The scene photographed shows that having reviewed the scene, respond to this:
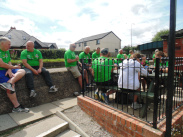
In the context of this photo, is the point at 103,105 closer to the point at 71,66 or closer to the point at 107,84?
the point at 107,84

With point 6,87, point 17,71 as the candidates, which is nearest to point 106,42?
point 17,71

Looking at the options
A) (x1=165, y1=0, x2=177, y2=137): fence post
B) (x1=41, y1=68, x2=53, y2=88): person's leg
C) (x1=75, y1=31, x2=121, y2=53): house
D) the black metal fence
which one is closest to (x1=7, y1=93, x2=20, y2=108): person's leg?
(x1=41, y1=68, x2=53, y2=88): person's leg

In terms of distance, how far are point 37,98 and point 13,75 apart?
33.7 inches

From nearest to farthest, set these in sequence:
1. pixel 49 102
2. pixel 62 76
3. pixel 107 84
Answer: pixel 107 84 < pixel 49 102 < pixel 62 76

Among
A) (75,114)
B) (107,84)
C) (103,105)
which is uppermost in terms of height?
(107,84)

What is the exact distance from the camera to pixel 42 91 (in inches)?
141

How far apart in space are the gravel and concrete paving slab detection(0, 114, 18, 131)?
3.64 feet

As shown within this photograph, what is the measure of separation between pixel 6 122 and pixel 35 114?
0.56m

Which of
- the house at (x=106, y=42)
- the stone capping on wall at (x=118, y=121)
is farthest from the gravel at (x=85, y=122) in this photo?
the house at (x=106, y=42)

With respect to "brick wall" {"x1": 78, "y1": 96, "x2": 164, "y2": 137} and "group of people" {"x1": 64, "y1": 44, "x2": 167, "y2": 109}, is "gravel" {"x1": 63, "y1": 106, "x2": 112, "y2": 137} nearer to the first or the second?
"brick wall" {"x1": 78, "y1": 96, "x2": 164, "y2": 137}

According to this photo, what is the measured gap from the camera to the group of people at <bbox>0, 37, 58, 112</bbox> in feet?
9.37

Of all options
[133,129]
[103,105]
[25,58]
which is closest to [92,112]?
[103,105]

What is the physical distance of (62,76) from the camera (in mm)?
4148

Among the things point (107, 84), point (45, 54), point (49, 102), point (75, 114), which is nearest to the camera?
point (75, 114)
